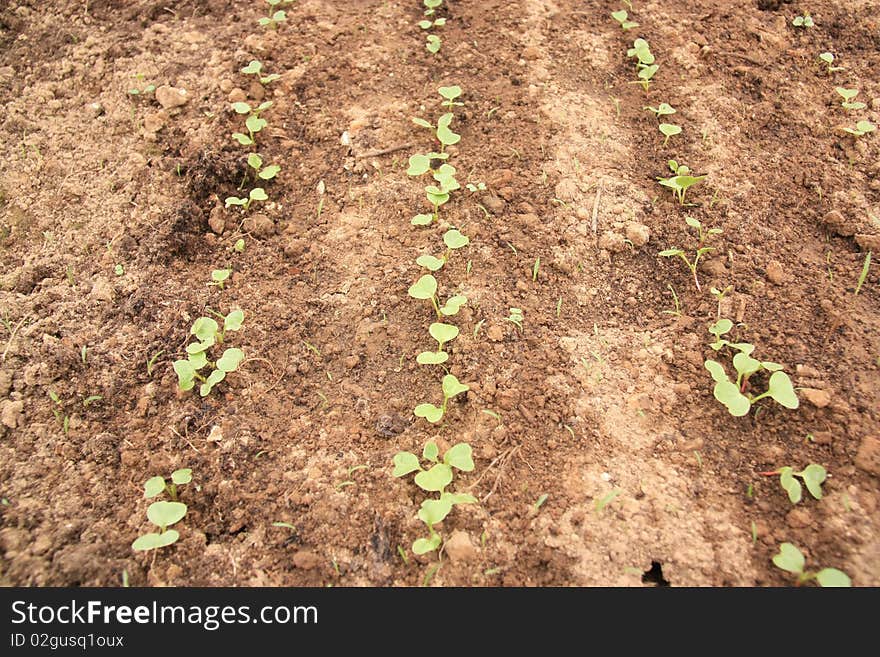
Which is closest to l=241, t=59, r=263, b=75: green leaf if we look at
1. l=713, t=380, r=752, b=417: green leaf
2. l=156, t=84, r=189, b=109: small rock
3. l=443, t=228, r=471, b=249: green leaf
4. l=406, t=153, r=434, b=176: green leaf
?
l=156, t=84, r=189, b=109: small rock

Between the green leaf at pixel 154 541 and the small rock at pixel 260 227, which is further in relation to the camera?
the small rock at pixel 260 227

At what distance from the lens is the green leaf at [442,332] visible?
7.51 ft

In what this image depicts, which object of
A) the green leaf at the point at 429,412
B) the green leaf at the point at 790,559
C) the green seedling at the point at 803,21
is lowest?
the green leaf at the point at 790,559

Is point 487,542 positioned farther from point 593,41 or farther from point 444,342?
point 593,41

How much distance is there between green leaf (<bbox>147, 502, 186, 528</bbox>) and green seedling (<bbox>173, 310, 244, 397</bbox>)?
42 cm

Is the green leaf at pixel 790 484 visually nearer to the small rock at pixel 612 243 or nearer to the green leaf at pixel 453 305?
the small rock at pixel 612 243

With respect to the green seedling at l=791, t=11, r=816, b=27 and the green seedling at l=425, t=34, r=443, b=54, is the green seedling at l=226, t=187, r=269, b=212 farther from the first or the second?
the green seedling at l=791, t=11, r=816, b=27

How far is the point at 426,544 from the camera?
6.33 ft

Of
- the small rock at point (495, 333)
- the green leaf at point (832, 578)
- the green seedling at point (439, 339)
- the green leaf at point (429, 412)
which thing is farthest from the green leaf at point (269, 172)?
the green leaf at point (832, 578)

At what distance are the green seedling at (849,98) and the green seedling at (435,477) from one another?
2359 mm

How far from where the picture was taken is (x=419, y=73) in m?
3.25

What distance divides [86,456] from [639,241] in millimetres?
2190

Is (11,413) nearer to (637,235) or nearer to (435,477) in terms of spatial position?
(435,477)

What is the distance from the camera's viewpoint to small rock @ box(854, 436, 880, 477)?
1954 millimetres
